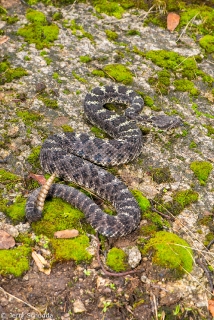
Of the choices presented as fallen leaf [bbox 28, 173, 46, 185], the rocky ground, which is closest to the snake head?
the rocky ground

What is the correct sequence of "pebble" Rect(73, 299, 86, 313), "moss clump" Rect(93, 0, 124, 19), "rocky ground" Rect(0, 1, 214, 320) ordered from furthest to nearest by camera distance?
1. "moss clump" Rect(93, 0, 124, 19)
2. "rocky ground" Rect(0, 1, 214, 320)
3. "pebble" Rect(73, 299, 86, 313)

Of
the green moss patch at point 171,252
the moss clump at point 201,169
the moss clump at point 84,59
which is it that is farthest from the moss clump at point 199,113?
the green moss patch at point 171,252

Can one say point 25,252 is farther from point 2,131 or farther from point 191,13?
point 191,13

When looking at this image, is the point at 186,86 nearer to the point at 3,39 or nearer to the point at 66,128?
the point at 66,128

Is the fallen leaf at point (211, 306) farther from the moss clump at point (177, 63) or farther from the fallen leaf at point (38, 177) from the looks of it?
the moss clump at point (177, 63)

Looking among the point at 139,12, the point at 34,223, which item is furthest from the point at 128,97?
the point at 34,223

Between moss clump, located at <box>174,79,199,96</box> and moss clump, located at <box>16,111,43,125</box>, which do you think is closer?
moss clump, located at <box>16,111,43,125</box>

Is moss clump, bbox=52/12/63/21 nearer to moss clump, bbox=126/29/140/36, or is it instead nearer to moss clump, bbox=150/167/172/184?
moss clump, bbox=126/29/140/36
